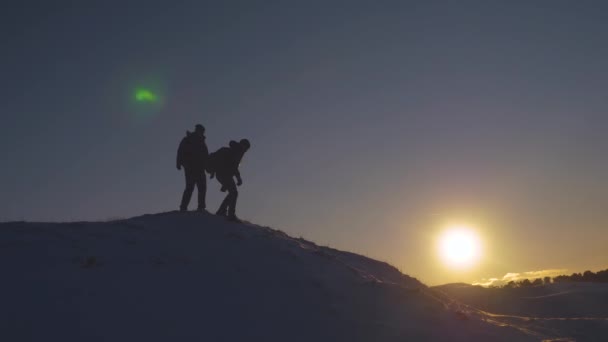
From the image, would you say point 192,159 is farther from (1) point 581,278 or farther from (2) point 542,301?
(1) point 581,278

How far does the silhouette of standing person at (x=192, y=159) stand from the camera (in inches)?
568

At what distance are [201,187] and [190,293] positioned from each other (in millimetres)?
6047

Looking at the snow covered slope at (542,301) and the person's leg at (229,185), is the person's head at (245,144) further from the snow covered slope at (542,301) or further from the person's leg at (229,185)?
the snow covered slope at (542,301)

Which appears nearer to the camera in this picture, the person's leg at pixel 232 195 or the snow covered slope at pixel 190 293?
the snow covered slope at pixel 190 293

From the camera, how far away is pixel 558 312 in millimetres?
18719

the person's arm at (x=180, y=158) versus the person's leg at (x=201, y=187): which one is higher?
the person's arm at (x=180, y=158)

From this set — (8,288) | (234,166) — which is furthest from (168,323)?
(234,166)

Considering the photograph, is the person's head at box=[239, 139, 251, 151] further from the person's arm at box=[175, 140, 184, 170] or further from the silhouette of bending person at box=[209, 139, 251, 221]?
the person's arm at box=[175, 140, 184, 170]

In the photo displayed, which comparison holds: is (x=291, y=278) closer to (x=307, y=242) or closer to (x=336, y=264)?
(x=336, y=264)

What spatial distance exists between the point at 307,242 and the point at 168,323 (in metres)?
8.33

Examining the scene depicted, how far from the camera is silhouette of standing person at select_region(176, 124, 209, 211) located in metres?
14.4

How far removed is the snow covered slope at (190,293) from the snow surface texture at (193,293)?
2cm

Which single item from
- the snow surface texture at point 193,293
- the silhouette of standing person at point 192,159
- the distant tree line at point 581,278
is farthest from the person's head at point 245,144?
the distant tree line at point 581,278

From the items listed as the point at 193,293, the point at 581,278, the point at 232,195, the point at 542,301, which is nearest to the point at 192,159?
the point at 232,195
